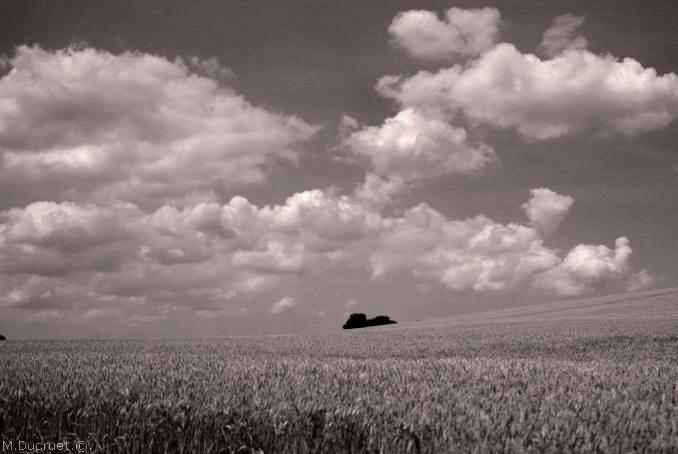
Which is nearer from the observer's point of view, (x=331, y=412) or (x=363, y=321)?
(x=331, y=412)

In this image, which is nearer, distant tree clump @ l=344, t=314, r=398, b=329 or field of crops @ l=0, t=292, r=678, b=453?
field of crops @ l=0, t=292, r=678, b=453

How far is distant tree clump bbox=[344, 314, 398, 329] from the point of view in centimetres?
8869

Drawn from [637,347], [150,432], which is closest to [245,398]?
[150,432]

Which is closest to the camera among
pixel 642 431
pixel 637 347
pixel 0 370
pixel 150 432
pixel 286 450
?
pixel 286 450

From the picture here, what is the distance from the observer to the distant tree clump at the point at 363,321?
291 ft

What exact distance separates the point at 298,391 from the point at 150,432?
1.89 meters

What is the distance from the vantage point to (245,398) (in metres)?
5.58

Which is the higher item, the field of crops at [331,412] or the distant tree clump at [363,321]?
the field of crops at [331,412]

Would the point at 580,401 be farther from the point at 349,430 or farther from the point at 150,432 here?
the point at 150,432

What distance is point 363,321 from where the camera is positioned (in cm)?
8975

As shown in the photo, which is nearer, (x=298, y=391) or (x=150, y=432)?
(x=150, y=432)

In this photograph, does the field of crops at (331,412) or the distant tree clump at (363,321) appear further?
the distant tree clump at (363,321)

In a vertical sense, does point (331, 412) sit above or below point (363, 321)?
above

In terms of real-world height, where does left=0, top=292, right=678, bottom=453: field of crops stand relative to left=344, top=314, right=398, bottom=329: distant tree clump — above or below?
above
